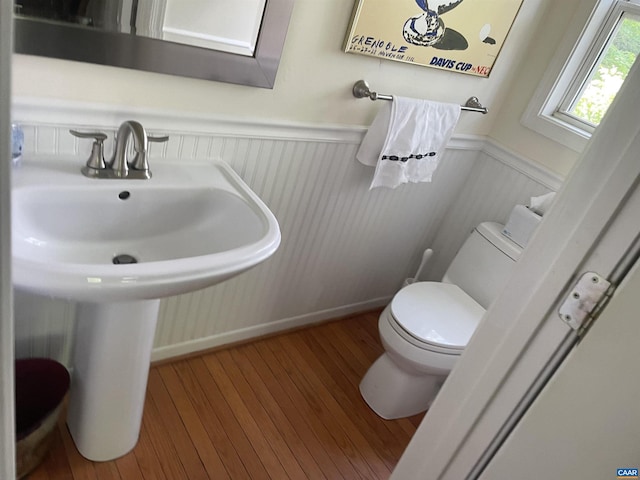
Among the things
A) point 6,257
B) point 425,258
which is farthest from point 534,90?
point 6,257

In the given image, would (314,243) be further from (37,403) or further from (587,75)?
(587,75)

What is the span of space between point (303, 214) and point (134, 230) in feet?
2.26

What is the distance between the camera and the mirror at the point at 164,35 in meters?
1.05

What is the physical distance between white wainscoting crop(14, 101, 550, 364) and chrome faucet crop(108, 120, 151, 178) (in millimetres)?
93

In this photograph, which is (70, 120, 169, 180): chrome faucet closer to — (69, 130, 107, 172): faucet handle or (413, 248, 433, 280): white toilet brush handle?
(69, 130, 107, 172): faucet handle

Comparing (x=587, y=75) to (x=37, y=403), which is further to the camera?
(x=587, y=75)

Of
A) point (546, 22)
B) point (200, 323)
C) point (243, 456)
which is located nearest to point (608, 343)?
point (243, 456)

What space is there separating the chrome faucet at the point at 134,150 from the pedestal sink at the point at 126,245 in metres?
0.03

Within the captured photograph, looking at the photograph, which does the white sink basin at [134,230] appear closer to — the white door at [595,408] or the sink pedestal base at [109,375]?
the sink pedestal base at [109,375]

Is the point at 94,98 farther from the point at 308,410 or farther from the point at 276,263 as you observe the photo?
the point at 308,410

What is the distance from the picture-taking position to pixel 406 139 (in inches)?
68.5

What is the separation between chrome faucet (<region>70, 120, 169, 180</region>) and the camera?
45.7 inches

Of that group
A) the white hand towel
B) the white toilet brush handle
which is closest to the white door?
the white hand towel

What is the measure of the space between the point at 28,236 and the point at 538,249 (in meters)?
1.06
